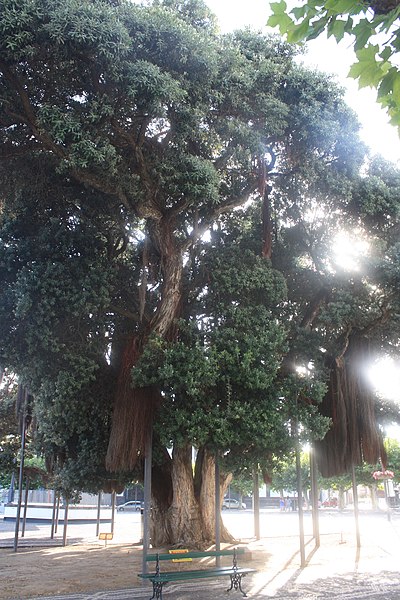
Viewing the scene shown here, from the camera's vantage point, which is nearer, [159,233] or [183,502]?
[159,233]

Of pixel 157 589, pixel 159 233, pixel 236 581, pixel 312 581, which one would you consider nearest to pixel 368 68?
pixel 157 589

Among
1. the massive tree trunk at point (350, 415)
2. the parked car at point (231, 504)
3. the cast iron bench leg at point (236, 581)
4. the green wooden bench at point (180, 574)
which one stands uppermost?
the massive tree trunk at point (350, 415)

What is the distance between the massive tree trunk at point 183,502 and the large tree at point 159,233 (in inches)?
2.1

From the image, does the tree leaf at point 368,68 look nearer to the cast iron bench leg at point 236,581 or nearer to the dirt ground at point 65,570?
the cast iron bench leg at point 236,581

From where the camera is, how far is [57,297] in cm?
1011

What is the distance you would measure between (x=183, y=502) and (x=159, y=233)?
592cm

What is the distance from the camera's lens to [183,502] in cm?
1222

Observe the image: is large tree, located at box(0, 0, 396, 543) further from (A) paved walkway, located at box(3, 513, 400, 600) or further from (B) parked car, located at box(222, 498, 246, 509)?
(B) parked car, located at box(222, 498, 246, 509)

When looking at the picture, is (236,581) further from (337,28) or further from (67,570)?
(337,28)

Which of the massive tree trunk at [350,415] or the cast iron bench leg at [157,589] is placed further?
the massive tree trunk at [350,415]

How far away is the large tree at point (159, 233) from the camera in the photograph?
8.91 m

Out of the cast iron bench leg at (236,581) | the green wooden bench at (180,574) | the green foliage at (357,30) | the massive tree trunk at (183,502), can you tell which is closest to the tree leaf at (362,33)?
the green foliage at (357,30)

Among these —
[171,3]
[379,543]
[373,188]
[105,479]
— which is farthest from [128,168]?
[379,543]

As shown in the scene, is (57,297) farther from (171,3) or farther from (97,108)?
(171,3)
